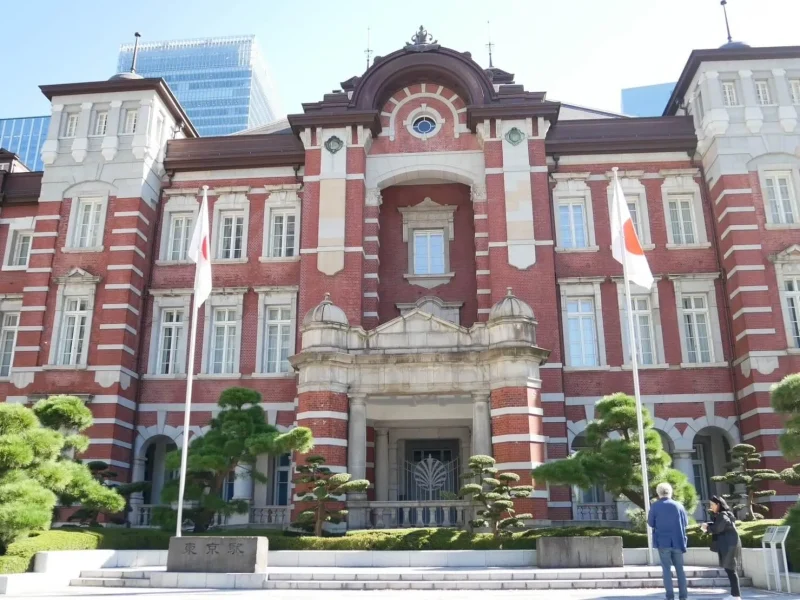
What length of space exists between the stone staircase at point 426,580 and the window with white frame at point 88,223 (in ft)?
42.9

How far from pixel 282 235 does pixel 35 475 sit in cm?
1193

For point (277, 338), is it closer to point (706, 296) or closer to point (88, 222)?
point (88, 222)

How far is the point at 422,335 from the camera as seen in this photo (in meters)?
18.5

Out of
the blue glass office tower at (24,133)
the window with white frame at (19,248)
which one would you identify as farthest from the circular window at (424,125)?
the blue glass office tower at (24,133)

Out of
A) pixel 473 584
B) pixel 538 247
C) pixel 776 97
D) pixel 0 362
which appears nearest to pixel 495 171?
pixel 538 247

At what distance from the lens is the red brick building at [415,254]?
67.2 feet

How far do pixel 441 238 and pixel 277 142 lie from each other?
6262 millimetres

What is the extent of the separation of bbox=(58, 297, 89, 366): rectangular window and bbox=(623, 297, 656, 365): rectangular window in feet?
52.7

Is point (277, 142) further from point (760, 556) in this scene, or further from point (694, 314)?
point (760, 556)

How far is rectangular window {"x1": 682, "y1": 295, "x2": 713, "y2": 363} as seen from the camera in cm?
2122

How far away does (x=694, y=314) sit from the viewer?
Answer: 21516mm

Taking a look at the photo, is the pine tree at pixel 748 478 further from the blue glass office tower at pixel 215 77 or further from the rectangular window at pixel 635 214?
the blue glass office tower at pixel 215 77

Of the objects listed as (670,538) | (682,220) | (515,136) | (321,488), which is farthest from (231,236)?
(670,538)

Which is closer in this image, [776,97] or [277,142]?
[776,97]
